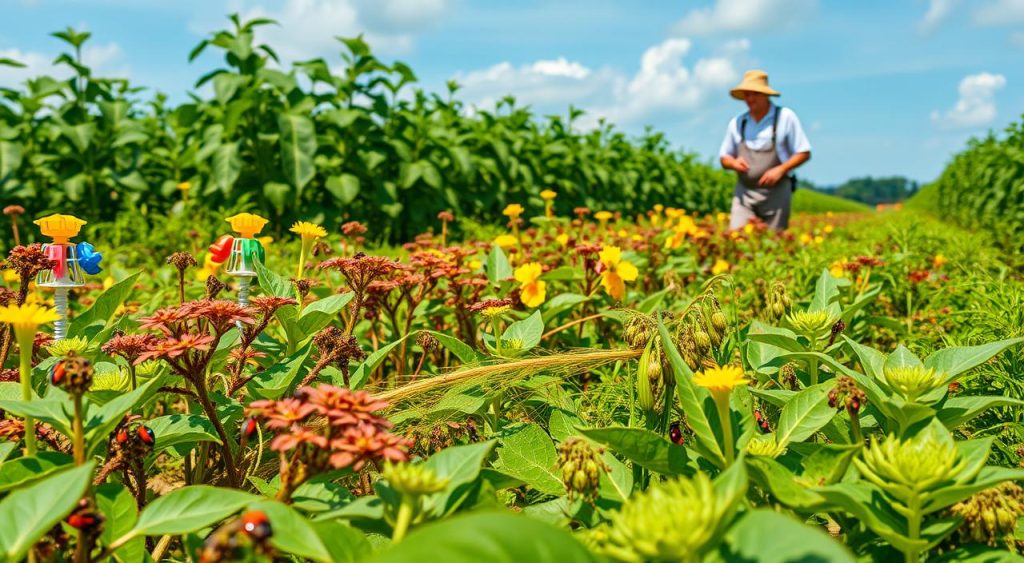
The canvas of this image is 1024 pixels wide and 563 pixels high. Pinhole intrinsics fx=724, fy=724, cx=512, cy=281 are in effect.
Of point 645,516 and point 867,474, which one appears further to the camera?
point 867,474

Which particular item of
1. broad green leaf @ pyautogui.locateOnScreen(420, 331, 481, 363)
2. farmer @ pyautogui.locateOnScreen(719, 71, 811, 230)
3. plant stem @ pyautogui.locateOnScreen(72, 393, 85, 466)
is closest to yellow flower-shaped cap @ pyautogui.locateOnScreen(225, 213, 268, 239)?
broad green leaf @ pyautogui.locateOnScreen(420, 331, 481, 363)

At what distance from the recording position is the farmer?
6.03m

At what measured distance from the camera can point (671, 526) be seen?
0.72 m

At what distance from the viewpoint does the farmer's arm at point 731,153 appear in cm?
611

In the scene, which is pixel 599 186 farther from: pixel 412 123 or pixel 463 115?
pixel 412 123

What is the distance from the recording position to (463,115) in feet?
34.0

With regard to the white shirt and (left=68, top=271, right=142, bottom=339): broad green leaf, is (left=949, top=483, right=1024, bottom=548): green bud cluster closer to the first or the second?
(left=68, top=271, right=142, bottom=339): broad green leaf

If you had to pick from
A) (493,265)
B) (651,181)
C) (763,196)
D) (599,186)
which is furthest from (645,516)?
(651,181)

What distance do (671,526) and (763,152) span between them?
5.94 m

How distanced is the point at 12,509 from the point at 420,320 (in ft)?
5.92

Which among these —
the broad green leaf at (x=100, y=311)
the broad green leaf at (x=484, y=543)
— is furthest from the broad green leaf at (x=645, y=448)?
the broad green leaf at (x=100, y=311)

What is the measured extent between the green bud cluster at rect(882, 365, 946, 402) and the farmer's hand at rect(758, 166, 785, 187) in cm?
503

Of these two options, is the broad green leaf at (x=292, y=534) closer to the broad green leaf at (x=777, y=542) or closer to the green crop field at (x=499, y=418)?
the green crop field at (x=499, y=418)

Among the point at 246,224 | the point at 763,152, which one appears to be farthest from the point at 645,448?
the point at 763,152
